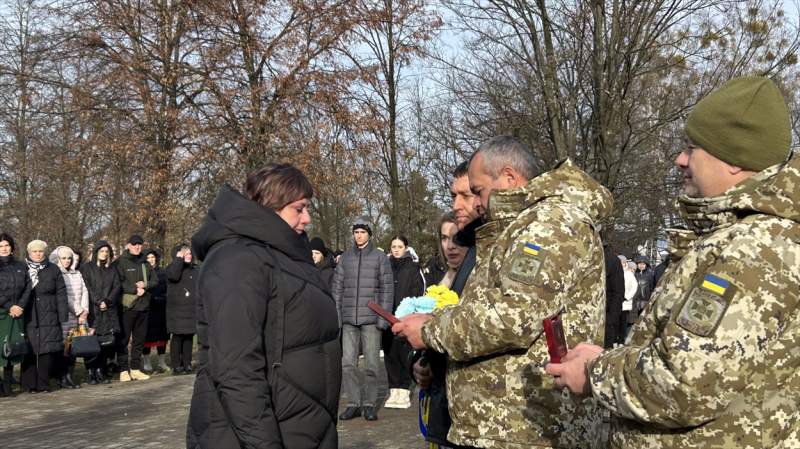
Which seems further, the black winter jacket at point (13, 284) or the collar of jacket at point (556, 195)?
the black winter jacket at point (13, 284)

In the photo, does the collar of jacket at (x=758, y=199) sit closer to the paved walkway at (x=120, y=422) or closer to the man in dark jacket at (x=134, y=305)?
the paved walkway at (x=120, y=422)

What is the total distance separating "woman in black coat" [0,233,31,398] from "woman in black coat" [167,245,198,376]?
98.9 inches

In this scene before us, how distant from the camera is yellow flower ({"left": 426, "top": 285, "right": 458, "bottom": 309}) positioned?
3.55m

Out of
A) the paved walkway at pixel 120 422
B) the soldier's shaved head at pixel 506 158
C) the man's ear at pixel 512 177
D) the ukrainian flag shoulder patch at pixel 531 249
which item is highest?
the soldier's shaved head at pixel 506 158

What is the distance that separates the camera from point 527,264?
8.73 feet

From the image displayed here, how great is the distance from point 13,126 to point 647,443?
92.6 ft

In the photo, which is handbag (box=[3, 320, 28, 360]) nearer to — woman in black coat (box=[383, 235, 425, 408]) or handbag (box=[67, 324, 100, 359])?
handbag (box=[67, 324, 100, 359])

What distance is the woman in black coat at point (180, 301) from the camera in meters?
12.5

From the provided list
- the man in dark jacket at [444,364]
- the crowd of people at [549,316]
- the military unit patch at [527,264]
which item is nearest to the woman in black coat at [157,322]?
the crowd of people at [549,316]

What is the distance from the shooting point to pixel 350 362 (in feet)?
28.3

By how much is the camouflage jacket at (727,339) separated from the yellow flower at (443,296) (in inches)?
55.0

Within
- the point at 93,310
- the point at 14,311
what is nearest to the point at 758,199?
the point at 14,311

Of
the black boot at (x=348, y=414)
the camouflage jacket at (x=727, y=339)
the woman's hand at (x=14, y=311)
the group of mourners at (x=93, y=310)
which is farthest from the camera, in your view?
the group of mourners at (x=93, y=310)

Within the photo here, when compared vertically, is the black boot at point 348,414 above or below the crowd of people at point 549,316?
below
